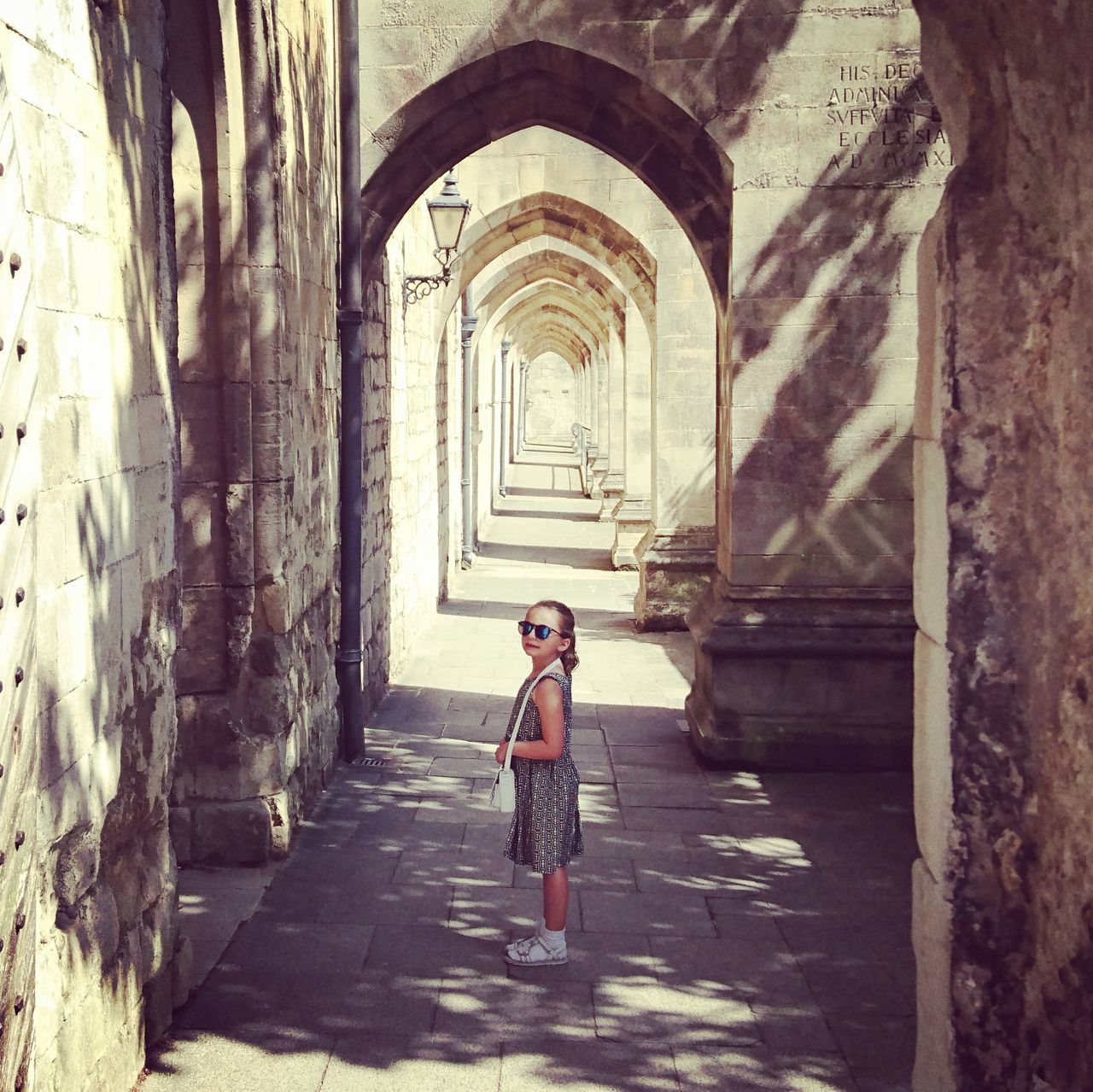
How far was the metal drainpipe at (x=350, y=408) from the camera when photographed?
6695 mm

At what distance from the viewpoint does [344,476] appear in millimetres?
6852

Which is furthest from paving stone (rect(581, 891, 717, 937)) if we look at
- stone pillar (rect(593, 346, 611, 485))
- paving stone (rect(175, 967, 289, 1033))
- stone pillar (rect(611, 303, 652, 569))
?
stone pillar (rect(593, 346, 611, 485))

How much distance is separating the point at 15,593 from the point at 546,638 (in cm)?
204

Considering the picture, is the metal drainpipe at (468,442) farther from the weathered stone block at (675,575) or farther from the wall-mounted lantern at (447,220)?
the wall-mounted lantern at (447,220)

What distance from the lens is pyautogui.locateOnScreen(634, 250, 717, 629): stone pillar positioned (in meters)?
11.3

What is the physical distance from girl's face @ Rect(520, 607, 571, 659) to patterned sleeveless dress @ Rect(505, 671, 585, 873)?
81mm

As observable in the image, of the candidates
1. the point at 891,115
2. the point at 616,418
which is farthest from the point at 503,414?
the point at 891,115

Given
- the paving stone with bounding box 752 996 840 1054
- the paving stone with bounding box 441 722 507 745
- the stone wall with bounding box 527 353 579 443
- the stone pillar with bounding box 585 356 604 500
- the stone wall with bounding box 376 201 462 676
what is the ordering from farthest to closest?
1. the stone wall with bounding box 527 353 579 443
2. the stone pillar with bounding box 585 356 604 500
3. the stone wall with bounding box 376 201 462 676
4. the paving stone with bounding box 441 722 507 745
5. the paving stone with bounding box 752 996 840 1054

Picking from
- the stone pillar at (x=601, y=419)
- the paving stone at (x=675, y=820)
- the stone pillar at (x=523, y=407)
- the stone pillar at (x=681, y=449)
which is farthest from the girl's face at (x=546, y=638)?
the stone pillar at (x=523, y=407)

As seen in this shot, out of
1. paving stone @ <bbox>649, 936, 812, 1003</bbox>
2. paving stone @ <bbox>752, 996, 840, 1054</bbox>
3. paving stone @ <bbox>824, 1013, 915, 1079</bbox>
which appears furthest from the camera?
paving stone @ <bbox>649, 936, 812, 1003</bbox>

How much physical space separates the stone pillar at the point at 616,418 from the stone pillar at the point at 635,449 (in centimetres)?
258

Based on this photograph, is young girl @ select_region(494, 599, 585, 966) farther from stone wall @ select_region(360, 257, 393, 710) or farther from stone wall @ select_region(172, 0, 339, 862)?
stone wall @ select_region(360, 257, 393, 710)

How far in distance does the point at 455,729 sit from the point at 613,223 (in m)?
5.54

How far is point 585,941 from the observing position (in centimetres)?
451
